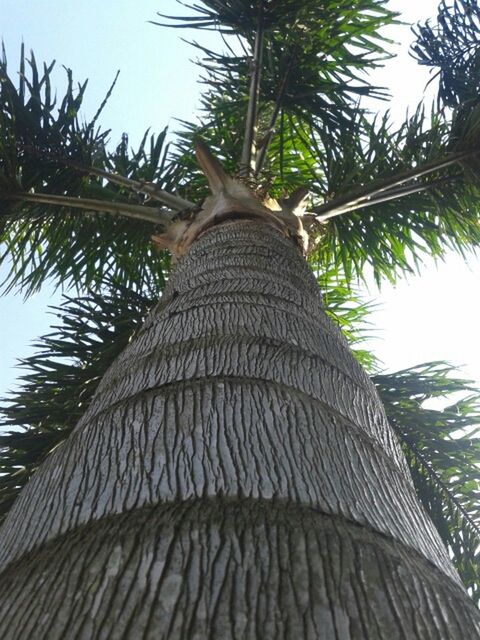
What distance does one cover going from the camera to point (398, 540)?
0.92 m

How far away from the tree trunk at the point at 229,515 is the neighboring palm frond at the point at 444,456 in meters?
3.11

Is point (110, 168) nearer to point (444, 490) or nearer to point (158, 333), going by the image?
point (444, 490)

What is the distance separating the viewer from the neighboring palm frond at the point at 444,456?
14.3 feet

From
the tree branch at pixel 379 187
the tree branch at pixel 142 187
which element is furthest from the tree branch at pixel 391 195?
the tree branch at pixel 142 187

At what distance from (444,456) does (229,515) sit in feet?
12.8

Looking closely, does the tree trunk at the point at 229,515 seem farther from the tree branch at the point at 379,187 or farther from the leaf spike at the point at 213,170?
the tree branch at the point at 379,187

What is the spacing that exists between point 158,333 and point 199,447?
634mm

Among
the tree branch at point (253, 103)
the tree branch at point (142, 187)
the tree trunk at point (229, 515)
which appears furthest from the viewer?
the tree branch at point (253, 103)

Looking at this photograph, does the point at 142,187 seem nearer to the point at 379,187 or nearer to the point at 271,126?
the point at 271,126

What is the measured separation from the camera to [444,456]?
177 inches

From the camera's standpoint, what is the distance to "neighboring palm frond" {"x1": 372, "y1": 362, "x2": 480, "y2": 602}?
435 cm

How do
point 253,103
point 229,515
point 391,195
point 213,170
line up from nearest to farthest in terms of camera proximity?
1. point 229,515
2. point 213,170
3. point 391,195
4. point 253,103

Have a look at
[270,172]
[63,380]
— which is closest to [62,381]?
[63,380]

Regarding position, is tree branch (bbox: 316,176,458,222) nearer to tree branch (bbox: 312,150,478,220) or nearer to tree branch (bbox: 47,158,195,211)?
tree branch (bbox: 312,150,478,220)
